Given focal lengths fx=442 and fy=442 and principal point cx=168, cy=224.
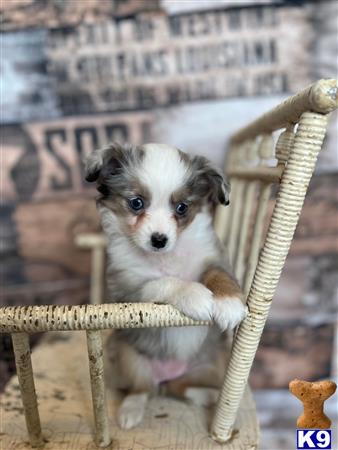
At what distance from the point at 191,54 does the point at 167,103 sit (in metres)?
0.18

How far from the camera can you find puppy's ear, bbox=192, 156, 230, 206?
1022mm

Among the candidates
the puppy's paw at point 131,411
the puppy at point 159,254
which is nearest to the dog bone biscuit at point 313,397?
the puppy at point 159,254

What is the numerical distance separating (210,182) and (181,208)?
10 centimetres

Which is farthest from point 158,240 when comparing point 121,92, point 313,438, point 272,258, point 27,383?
point 121,92

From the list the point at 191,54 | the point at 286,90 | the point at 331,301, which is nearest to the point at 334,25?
the point at 286,90

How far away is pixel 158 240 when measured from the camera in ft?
3.31

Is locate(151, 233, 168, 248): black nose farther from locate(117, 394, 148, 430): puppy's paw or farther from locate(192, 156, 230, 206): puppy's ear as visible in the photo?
locate(117, 394, 148, 430): puppy's paw

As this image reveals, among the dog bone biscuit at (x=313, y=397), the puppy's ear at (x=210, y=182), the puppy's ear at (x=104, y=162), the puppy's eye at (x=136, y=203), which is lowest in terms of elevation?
the dog bone biscuit at (x=313, y=397)

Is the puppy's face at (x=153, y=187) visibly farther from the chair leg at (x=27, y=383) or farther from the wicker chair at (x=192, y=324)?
the chair leg at (x=27, y=383)

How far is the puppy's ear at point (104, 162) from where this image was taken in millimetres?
1011

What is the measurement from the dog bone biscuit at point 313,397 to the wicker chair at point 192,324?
11cm

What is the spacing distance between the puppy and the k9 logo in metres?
0.30

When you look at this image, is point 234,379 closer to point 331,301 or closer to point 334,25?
point 331,301

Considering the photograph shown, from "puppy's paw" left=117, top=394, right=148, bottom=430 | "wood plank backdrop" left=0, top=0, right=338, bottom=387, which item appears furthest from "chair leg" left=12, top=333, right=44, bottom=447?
"wood plank backdrop" left=0, top=0, right=338, bottom=387
